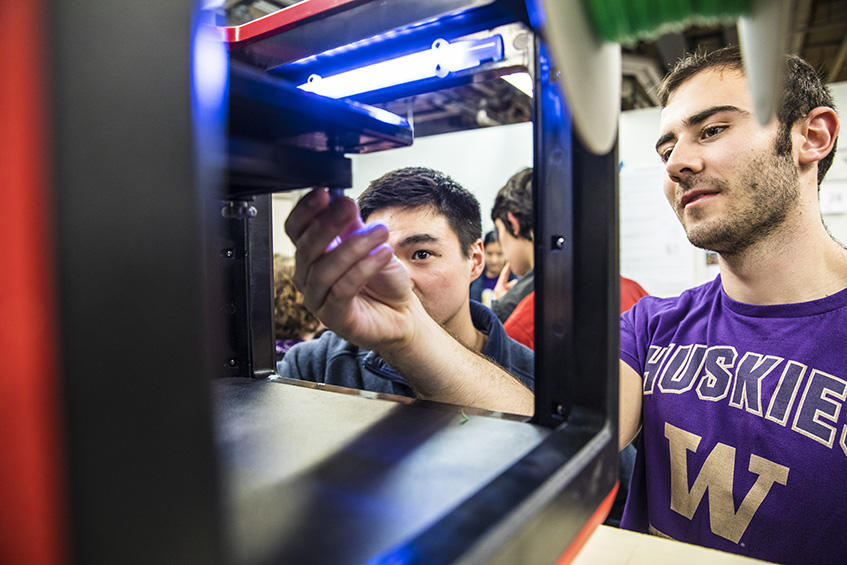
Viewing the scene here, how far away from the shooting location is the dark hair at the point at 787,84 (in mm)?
847

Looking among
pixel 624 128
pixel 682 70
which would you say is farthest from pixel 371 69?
pixel 624 128

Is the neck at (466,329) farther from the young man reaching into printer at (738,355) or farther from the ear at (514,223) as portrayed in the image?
the ear at (514,223)

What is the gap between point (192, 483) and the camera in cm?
13

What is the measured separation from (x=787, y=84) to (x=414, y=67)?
2.62 ft

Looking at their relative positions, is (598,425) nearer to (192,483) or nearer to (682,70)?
(192,483)

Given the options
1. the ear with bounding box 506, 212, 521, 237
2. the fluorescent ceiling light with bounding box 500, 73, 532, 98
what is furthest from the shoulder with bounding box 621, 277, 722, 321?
the ear with bounding box 506, 212, 521, 237

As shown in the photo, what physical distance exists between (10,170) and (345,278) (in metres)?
0.31

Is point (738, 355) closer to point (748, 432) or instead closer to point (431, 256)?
point (748, 432)

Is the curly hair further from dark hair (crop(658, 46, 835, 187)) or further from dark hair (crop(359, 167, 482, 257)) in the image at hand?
dark hair (crop(658, 46, 835, 187))

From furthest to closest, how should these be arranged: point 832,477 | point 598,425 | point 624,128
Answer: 1. point 624,128
2. point 832,477
3. point 598,425

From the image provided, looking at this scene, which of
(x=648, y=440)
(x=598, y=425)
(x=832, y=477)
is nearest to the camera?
(x=598, y=425)

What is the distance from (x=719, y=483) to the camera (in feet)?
2.44

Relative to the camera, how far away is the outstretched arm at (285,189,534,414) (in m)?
0.42

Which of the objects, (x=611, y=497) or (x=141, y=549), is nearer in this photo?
(x=141, y=549)
